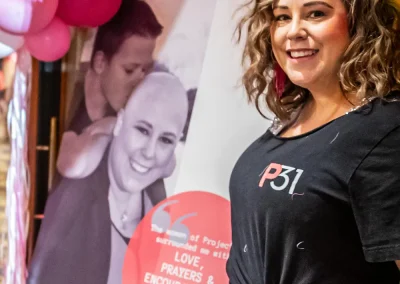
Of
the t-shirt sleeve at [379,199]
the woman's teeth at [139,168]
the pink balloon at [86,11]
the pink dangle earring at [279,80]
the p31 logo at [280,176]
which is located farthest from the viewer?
the woman's teeth at [139,168]

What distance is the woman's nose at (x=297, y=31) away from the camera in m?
0.95

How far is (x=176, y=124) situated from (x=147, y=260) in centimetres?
37

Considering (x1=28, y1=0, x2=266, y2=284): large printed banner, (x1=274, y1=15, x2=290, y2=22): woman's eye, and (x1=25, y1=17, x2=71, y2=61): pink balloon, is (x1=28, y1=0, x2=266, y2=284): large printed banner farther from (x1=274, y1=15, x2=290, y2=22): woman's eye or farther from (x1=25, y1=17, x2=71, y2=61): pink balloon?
(x1=274, y1=15, x2=290, y2=22): woman's eye

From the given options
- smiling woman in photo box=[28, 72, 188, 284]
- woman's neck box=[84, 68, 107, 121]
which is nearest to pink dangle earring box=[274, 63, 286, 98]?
smiling woman in photo box=[28, 72, 188, 284]

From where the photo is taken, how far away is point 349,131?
34.8 inches

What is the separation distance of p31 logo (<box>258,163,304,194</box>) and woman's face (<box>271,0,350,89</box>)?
0.57 feet

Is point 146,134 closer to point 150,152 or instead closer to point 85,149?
point 150,152

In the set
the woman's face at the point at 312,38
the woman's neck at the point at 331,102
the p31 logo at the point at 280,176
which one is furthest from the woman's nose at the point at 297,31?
the p31 logo at the point at 280,176

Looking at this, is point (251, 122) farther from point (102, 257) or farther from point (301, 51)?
point (102, 257)

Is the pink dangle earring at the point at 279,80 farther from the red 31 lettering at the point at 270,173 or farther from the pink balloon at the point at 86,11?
the pink balloon at the point at 86,11

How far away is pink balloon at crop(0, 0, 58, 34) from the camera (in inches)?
47.3

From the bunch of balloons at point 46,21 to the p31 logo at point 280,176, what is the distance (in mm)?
646

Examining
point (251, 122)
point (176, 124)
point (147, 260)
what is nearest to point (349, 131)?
point (251, 122)

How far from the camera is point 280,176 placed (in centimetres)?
95
